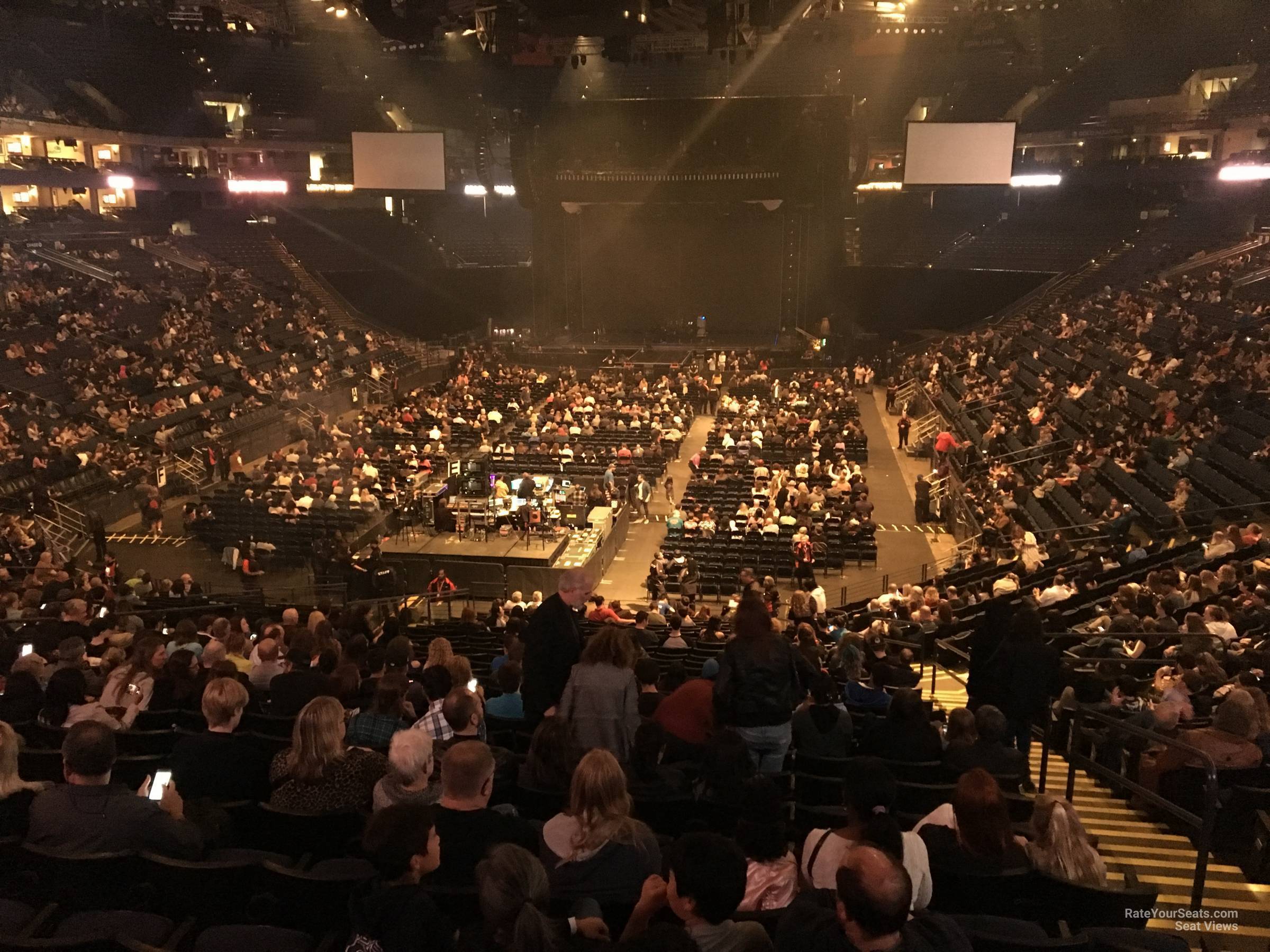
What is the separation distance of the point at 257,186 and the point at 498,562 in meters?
29.0

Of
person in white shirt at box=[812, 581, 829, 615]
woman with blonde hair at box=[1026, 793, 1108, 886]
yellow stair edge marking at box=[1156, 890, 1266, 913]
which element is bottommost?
yellow stair edge marking at box=[1156, 890, 1266, 913]

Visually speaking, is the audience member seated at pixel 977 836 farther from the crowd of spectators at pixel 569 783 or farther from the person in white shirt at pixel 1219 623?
the person in white shirt at pixel 1219 623

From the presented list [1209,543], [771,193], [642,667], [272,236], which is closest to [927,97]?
[771,193]

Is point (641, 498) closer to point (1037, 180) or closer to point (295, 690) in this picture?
point (295, 690)

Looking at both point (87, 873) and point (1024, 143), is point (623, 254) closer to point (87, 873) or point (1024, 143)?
point (1024, 143)

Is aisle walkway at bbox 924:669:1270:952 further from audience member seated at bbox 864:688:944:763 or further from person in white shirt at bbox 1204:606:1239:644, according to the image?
person in white shirt at bbox 1204:606:1239:644

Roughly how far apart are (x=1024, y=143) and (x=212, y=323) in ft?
103

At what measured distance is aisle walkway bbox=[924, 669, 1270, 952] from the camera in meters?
4.46

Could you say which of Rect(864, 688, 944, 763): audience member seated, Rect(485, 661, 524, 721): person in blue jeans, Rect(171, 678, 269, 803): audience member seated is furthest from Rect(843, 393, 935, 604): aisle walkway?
Rect(171, 678, 269, 803): audience member seated

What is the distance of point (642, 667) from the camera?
20.4 feet

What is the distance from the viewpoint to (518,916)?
2.90 metres

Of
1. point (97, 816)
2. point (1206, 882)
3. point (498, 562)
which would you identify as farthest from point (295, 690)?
point (498, 562)

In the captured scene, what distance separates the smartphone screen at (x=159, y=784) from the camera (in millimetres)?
4555

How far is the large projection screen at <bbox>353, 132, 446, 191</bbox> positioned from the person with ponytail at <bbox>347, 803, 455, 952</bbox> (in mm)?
35083
